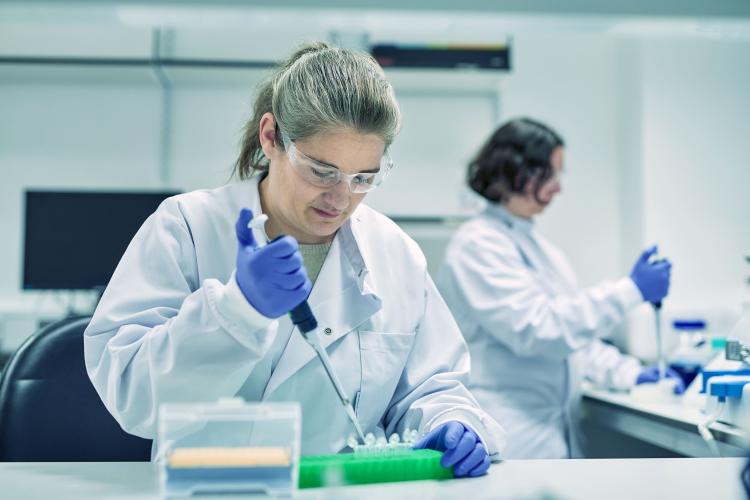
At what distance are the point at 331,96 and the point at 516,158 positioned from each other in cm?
115

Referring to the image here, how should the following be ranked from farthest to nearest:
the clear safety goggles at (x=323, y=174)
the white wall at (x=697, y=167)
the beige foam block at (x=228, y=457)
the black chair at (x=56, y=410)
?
1. the white wall at (x=697, y=167)
2. the black chair at (x=56, y=410)
3. the clear safety goggles at (x=323, y=174)
4. the beige foam block at (x=228, y=457)

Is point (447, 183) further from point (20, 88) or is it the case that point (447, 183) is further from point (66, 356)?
point (66, 356)

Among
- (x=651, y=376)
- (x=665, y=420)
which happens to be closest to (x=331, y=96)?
(x=665, y=420)

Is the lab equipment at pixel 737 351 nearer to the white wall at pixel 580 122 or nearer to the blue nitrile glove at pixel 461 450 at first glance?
the blue nitrile glove at pixel 461 450

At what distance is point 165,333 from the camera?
1.02 metres

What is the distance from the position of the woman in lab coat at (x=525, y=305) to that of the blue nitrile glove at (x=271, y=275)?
1.14 metres

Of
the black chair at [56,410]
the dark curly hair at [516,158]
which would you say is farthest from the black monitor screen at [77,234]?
the black chair at [56,410]

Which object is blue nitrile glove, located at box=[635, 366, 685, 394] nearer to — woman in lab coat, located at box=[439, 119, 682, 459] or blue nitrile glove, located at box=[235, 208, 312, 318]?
woman in lab coat, located at box=[439, 119, 682, 459]

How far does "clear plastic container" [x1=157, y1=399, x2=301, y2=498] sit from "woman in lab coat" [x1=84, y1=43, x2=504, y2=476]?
7.0 inches

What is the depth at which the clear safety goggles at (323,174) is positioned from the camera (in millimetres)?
1148

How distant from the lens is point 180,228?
1199 millimetres

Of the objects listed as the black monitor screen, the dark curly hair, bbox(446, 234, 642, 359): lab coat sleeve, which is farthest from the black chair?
the black monitor screen

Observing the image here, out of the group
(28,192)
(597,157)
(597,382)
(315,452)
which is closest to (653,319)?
(597,382)

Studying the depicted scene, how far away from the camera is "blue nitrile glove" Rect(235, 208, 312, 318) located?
933 mm
